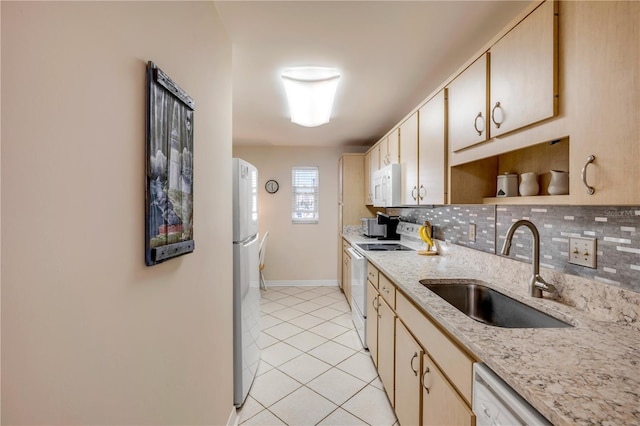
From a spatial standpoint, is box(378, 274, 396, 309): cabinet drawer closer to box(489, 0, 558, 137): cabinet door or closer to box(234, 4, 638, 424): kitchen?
box(234, 4, 638, 424): kitchen

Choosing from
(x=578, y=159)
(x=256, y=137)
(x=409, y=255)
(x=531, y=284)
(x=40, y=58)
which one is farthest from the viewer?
(x=256, y=137)

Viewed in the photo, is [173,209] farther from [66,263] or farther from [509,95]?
[509,95]

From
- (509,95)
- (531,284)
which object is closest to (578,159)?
(509,95)

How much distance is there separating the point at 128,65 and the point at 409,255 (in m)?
2.41

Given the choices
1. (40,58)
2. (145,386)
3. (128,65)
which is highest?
(128,65)

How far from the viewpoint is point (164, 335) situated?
102 cm

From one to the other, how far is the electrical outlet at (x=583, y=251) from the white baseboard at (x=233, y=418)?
79.7 inches

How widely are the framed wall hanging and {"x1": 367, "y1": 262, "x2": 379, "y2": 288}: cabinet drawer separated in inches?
62.0

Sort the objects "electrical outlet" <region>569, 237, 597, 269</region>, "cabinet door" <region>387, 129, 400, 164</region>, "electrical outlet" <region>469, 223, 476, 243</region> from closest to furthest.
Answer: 1. "electrical outlet" <region>569, 237, 597, 269</region>
2. "electrical outlet" <region>469, 223, 476, 243</region>
3. "cabinet door" <region>387, 129, 400, 164</region>

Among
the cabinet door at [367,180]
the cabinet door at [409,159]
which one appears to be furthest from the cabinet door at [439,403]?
the cabinet door at [367,180]

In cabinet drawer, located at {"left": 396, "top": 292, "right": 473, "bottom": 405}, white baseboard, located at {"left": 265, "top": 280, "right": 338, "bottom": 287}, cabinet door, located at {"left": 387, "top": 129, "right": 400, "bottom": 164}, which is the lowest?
white baseboard, located at {"left": 265, "top": 280, "right": 338, "bottom": 287}

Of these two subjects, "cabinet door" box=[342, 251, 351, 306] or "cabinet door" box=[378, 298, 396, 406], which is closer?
"cabinet door" box=[378, 298, 396, 406]

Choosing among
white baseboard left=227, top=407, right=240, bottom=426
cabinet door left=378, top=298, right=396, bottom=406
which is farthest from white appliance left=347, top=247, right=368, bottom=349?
white baseboard left=227, top=407, right=240, bottom=426

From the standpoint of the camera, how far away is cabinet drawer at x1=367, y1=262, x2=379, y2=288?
2.40 metres
